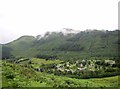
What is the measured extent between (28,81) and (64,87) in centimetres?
931

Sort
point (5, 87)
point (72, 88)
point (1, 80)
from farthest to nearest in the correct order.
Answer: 1. point (72, 88)
2. point (1, 80)
3. point (5, 87)

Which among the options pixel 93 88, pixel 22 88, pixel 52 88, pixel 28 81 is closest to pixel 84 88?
pixel 93 88

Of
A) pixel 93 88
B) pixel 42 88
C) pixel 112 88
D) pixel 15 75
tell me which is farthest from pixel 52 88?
pixel 112 88

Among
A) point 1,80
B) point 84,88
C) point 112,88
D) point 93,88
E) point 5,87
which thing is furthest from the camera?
point 112,88

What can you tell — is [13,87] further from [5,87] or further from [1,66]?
[1,66]

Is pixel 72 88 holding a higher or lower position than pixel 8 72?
lower

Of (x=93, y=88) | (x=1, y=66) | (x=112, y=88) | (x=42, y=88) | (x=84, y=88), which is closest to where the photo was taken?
(x=42, y=88)

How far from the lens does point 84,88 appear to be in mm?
55625

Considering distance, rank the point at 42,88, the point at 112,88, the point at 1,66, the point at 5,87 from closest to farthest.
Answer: the point at 5,87, the point at 42,88, the point at 1,66, the point at 112,88

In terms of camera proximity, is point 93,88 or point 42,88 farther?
point 93,88

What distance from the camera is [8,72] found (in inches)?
1681

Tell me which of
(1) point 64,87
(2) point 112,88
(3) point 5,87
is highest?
(3) point 5,87

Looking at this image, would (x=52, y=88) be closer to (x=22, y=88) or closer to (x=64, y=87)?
(x=64, y=87)

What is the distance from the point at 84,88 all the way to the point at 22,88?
21329 millimetres
